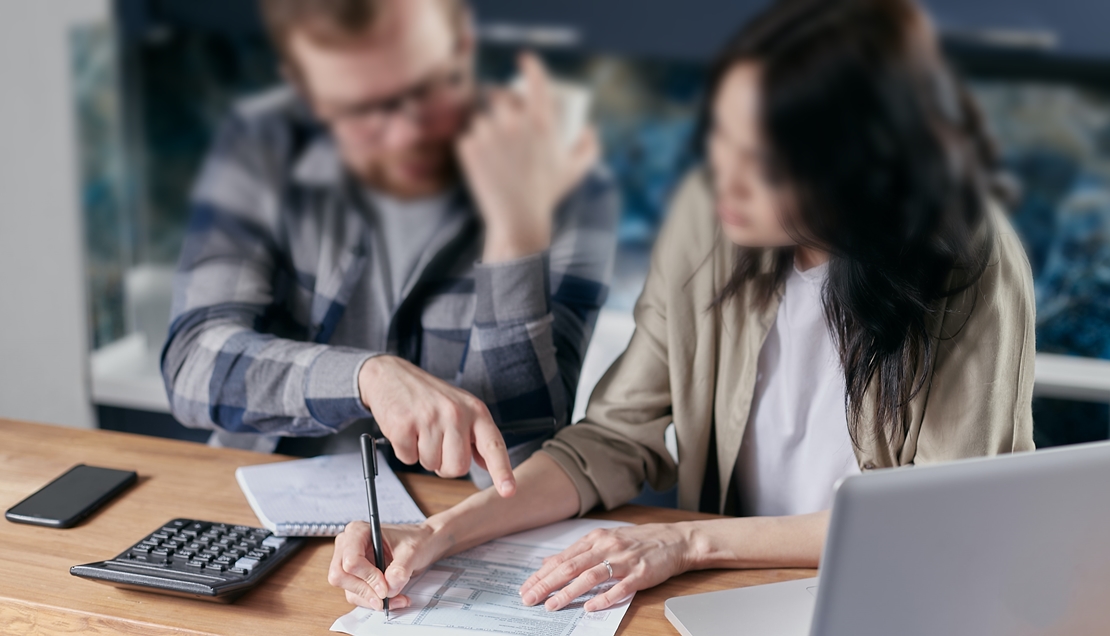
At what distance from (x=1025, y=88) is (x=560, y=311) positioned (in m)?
1.10

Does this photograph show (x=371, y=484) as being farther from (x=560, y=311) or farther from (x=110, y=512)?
(x=560, y=311)

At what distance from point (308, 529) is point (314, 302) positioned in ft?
1.49

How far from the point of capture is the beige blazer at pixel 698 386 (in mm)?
1030

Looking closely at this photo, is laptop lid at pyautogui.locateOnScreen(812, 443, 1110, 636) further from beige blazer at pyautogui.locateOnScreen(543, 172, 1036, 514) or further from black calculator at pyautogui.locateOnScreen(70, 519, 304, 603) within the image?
black calculator at pyautogui.locateOnScreen(70, 519, 304, 603)

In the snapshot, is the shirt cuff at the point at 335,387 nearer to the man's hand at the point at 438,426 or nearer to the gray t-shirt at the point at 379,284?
the man's hand at the point at 438,426

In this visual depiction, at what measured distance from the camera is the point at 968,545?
0.67 metres

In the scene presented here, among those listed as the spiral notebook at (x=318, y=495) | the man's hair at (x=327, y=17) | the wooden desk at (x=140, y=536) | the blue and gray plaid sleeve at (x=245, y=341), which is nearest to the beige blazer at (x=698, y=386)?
the wooden desk at (x=140, y=536)

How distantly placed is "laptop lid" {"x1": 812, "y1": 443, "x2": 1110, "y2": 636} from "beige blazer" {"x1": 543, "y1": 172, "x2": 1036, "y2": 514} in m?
0.34

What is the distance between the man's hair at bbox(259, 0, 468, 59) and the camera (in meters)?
1.19

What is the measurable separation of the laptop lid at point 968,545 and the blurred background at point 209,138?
897 millimetres

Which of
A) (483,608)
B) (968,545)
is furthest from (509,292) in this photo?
(968,545)

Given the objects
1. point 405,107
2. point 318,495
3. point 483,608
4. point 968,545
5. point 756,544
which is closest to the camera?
point 968,545

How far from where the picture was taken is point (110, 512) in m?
1.03

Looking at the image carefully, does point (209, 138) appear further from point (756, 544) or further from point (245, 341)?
point (756, 544)
